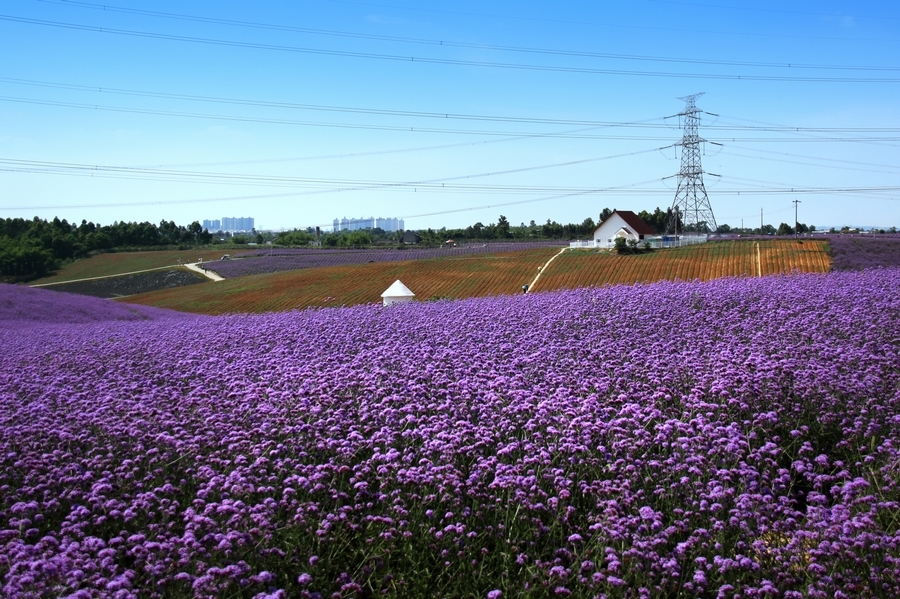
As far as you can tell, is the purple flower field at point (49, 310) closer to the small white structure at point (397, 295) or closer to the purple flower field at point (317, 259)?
the small white structure at point (397, 295)

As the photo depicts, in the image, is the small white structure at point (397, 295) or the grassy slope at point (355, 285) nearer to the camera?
the small white structure at point (397, 295)

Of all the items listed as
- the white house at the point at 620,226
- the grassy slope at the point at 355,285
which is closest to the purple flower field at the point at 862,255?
the grassy slope at the point at 355,285

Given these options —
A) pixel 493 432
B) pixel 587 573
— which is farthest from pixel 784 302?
pixel 587 573

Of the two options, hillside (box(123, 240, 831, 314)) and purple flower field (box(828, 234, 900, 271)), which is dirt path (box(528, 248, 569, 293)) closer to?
hillside (box(123, 240, 831, 314))

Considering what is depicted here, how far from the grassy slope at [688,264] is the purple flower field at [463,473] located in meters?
26.8

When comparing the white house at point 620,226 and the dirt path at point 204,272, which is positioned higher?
the white house at point 620,226

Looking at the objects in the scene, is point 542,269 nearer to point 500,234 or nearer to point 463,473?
point 463,473

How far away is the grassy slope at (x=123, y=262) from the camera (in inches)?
2579

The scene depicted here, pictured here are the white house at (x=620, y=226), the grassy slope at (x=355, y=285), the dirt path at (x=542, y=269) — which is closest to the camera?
the dirt path at (x=542, y=269)

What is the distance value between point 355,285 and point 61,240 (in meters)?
50.0


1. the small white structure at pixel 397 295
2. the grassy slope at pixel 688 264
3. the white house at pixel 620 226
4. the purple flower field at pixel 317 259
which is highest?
the white house at pixel 620 226

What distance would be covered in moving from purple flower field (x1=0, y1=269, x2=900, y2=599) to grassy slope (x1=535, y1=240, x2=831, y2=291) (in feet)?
87.9

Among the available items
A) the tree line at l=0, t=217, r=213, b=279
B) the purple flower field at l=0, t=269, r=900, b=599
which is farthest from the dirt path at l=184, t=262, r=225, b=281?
the purple flower field at l=0, t=269, r=900, b=599

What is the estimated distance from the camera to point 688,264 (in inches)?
1619
